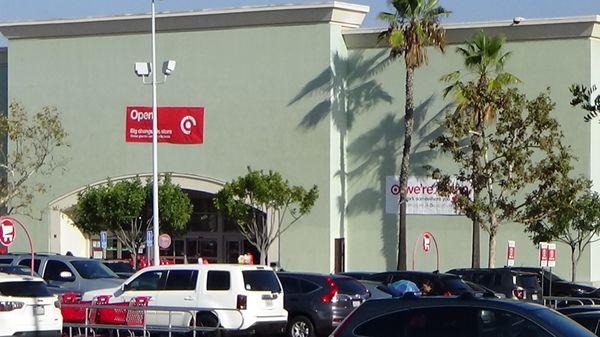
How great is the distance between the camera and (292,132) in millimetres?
55562

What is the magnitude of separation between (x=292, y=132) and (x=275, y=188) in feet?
11.4

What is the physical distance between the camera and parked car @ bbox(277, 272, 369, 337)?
1018 inches

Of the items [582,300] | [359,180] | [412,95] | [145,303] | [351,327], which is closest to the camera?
[351,327]

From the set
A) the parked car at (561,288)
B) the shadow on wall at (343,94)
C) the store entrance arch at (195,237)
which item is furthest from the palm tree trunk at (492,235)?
the store entrance arch at (195,237)

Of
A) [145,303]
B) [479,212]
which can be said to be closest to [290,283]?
[145,303]

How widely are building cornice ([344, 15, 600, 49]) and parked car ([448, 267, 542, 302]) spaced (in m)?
18.5

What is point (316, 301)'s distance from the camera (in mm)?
26094

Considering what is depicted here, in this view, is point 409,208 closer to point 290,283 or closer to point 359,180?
point 359,180

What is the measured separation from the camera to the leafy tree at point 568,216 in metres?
47.7

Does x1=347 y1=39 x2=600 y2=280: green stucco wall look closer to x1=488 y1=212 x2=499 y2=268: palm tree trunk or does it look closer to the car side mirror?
x1=488 y1=212 x2=499 y2=268: palm tree trunk

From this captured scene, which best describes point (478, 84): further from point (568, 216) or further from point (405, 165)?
point (568, 216)

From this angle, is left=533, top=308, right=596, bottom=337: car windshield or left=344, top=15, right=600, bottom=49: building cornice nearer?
left=533, top=308, right=596, bottom=337: car windshield

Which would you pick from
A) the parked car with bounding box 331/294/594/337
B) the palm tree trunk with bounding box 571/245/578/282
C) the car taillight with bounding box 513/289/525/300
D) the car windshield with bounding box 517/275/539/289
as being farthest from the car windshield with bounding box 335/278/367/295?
the palm tree trunk with bounding box 571/245/578/282

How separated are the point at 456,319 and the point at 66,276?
59.8 ft
